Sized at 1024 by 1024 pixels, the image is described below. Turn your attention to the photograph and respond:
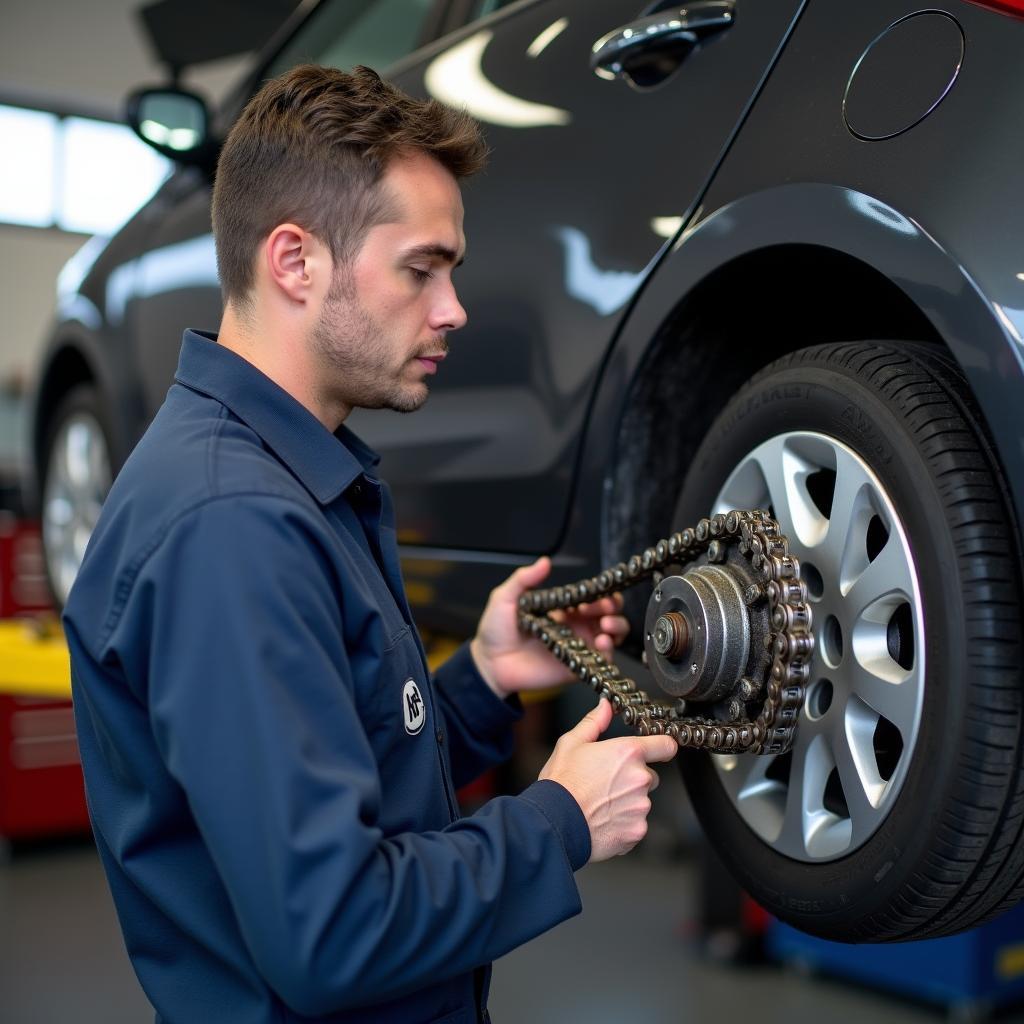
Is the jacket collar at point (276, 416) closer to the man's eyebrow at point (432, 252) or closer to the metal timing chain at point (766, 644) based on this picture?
the man's eyebrow at point (432, 252)

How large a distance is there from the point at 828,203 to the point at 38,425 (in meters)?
2.29

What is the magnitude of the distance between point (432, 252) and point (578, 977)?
318 centimetres

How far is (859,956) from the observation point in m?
3.72

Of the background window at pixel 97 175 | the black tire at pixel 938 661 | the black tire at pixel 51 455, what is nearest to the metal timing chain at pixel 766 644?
the black tire at pixel 938 661

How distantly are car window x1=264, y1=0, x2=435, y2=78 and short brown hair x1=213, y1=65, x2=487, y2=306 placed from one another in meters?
0.92

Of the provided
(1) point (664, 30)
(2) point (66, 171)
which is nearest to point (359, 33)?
(1) point (664, 30)

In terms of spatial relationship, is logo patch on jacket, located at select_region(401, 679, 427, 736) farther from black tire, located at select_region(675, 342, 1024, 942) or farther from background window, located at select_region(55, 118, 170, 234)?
background window, located at select_region(55, 118, 170, 234)

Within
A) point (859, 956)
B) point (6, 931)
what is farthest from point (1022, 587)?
point (6, 931)

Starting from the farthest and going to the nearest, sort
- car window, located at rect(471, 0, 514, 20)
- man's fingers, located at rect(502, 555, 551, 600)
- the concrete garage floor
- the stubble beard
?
1. the concrete garage floor
2. car window, located at rect(471, 0, 514, 20)
3. man's fingers, located at rect(502, 555, 551, 600)
4. the stubble beard

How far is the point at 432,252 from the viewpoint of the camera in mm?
1103

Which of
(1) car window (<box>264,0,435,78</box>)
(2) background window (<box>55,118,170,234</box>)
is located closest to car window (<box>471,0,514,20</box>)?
(1) car window (<box>264,0,435,78</box>)

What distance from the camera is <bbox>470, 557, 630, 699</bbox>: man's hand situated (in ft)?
4.73

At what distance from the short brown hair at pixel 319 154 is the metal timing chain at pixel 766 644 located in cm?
45

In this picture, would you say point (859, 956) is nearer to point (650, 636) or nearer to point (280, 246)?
point (650, 636)
